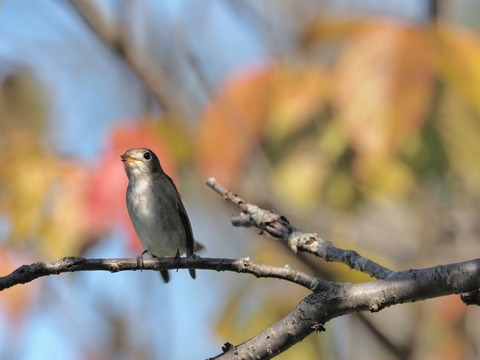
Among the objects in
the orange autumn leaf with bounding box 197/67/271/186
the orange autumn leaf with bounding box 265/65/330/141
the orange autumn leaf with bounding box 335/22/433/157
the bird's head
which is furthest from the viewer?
the bird's head

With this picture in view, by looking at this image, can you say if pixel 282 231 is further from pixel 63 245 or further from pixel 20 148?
pixel 20 148

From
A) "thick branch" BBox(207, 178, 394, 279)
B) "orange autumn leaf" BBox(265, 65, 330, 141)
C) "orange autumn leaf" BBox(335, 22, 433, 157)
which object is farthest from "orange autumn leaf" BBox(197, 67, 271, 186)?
"thick branch" BBox(207, 178, 394, 279)

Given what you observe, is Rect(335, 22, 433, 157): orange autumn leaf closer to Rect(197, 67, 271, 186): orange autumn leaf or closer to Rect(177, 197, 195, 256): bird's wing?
Rect(197, 67, 271, 186): orange autumn leaf

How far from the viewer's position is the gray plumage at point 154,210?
3932 millimetres

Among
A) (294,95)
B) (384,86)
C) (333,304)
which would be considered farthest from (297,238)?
(294,95)

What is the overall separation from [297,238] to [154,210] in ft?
5.41

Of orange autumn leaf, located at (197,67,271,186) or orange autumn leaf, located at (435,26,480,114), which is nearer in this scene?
orange autumn leaf, located at (435,26,480,114)

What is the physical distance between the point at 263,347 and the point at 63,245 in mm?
2526

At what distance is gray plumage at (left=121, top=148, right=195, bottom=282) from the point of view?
3.93 metres

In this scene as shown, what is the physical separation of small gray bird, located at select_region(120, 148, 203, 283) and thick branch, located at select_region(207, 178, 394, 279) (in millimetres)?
1223

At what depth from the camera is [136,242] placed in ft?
14.0

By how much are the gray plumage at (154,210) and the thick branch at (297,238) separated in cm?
122

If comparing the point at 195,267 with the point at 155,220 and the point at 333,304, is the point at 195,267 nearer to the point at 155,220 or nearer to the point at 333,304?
the point at 333,304

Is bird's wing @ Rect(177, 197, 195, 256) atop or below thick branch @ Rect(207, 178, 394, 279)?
atop
